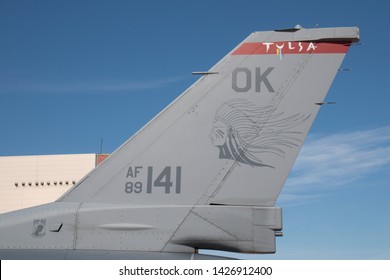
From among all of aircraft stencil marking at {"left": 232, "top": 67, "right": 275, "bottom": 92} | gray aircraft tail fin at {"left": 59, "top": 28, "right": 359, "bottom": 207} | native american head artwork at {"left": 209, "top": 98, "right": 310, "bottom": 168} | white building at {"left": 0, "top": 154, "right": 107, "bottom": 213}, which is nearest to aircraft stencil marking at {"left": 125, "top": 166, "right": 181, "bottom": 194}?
gray aircraft tail fin at {"left": 59, "top": 28, "right": 359, "bottom": 207}

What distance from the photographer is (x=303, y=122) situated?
6.12 m

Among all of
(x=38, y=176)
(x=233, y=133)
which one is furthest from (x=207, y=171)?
(x=38, y=176)

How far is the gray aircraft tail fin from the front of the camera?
19.5 feet

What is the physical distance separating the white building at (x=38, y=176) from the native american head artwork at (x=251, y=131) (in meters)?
18.5

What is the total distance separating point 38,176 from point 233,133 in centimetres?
2059

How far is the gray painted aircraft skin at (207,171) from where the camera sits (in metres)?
5.58

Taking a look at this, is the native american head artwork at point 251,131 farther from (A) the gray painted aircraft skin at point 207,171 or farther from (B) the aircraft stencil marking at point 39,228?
(B) the aircraft stencil marking at point 39,228

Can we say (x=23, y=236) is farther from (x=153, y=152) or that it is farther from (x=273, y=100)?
(x=273, y=100)

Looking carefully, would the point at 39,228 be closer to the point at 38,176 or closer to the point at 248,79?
the point at 248,79

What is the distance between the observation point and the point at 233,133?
6.18m

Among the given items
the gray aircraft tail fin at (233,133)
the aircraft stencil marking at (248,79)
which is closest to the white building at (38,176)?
the gray aircraft tail fin at (233,133)

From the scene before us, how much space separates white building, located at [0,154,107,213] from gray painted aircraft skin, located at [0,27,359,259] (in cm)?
1831

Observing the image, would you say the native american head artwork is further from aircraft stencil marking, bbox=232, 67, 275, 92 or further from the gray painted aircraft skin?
aircraft stencil marking, bbox=232, 67, 275, 92
